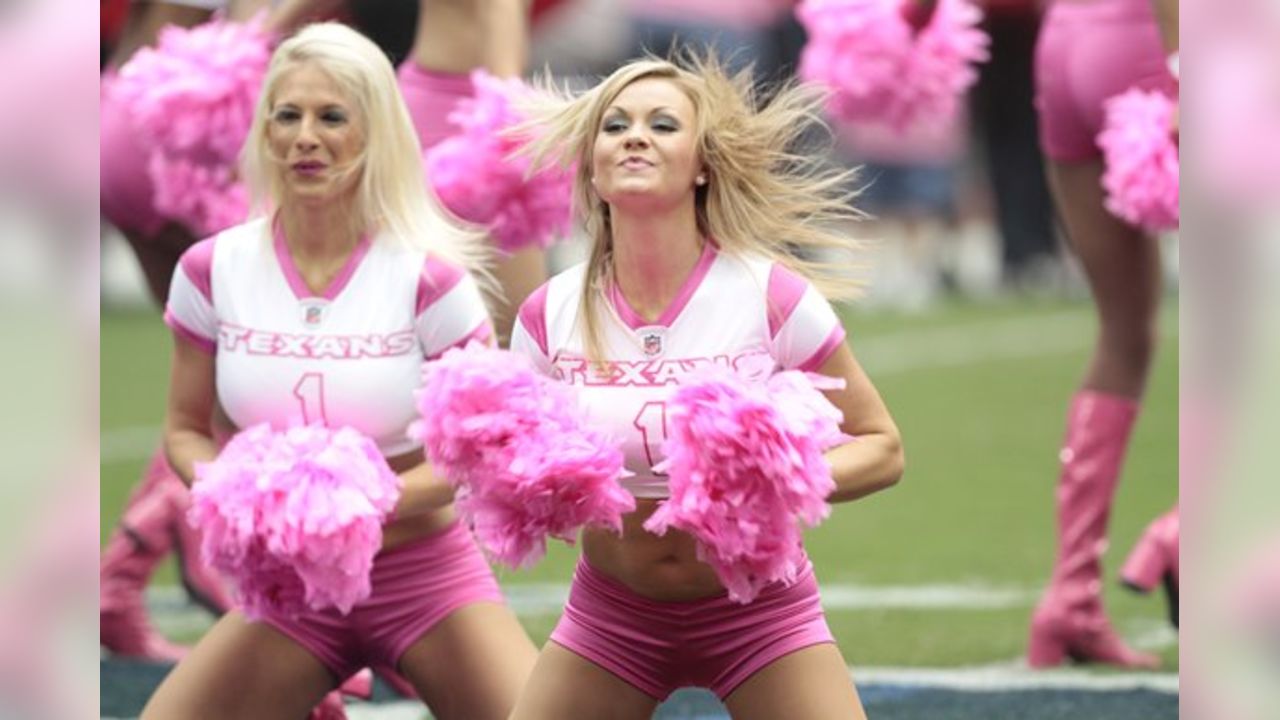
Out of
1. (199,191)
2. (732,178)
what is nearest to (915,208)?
(199,191)

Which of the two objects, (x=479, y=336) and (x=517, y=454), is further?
(x=479, y=336)

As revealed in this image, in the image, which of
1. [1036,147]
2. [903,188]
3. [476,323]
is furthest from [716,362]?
[903,188]

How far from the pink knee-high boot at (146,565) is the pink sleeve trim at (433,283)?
1.64 metres

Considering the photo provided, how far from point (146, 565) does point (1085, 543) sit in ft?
7.16

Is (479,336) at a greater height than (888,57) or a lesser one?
lesser

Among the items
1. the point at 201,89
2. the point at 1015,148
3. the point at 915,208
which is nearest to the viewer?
the point at 201,89

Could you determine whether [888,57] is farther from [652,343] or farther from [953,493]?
[953,493]

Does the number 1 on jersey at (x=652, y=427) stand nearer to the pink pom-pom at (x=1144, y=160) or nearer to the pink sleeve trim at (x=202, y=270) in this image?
the pink sleeve trim at (x=202, y=270)

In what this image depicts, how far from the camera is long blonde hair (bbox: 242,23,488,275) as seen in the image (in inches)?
135

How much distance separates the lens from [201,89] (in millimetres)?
4203

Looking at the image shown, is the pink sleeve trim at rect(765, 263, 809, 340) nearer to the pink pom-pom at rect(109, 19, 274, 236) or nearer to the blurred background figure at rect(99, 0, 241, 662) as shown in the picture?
the pink pom-pom at rect(109, 19, 274, 236)

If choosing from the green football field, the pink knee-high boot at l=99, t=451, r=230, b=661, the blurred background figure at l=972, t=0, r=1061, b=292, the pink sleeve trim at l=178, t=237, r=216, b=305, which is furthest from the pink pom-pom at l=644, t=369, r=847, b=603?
the blurred background figure at l=972, t=0, r=1061, b=292

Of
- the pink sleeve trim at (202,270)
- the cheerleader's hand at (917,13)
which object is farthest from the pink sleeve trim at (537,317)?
the cheerleader's hand at (917,13)

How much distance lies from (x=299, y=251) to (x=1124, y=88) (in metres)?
2.09
